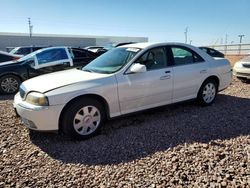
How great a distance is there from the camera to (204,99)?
5.76 m

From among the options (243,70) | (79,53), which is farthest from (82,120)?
(243,70)

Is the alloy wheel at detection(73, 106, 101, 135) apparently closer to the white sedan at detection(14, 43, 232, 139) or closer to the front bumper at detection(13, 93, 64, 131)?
the white sedan at detection(14, 43, 232, 139)

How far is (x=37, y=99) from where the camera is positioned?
3.81 meters

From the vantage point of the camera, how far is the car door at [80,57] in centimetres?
933

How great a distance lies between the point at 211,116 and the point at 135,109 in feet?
5.32

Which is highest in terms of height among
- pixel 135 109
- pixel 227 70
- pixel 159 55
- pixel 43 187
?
pixel 159 55

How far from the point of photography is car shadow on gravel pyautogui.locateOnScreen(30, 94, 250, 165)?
359cm

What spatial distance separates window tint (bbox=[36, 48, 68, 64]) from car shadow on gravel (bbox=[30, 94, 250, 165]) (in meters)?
4.54

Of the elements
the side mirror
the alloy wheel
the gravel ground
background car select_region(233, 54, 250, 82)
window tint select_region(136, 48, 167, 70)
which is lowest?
the gravel ground

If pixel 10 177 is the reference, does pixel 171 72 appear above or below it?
above

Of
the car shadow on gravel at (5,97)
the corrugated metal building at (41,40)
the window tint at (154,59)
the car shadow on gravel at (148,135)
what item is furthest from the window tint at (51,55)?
the corrugated metal building at (41,40)

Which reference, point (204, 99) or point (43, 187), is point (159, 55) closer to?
point (204, 99)

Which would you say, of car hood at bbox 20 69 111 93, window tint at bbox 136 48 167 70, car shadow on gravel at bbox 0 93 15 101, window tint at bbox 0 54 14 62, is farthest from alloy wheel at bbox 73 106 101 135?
window tint at bbox 0 54 14 62

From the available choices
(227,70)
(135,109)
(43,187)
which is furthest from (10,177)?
(227,70)
